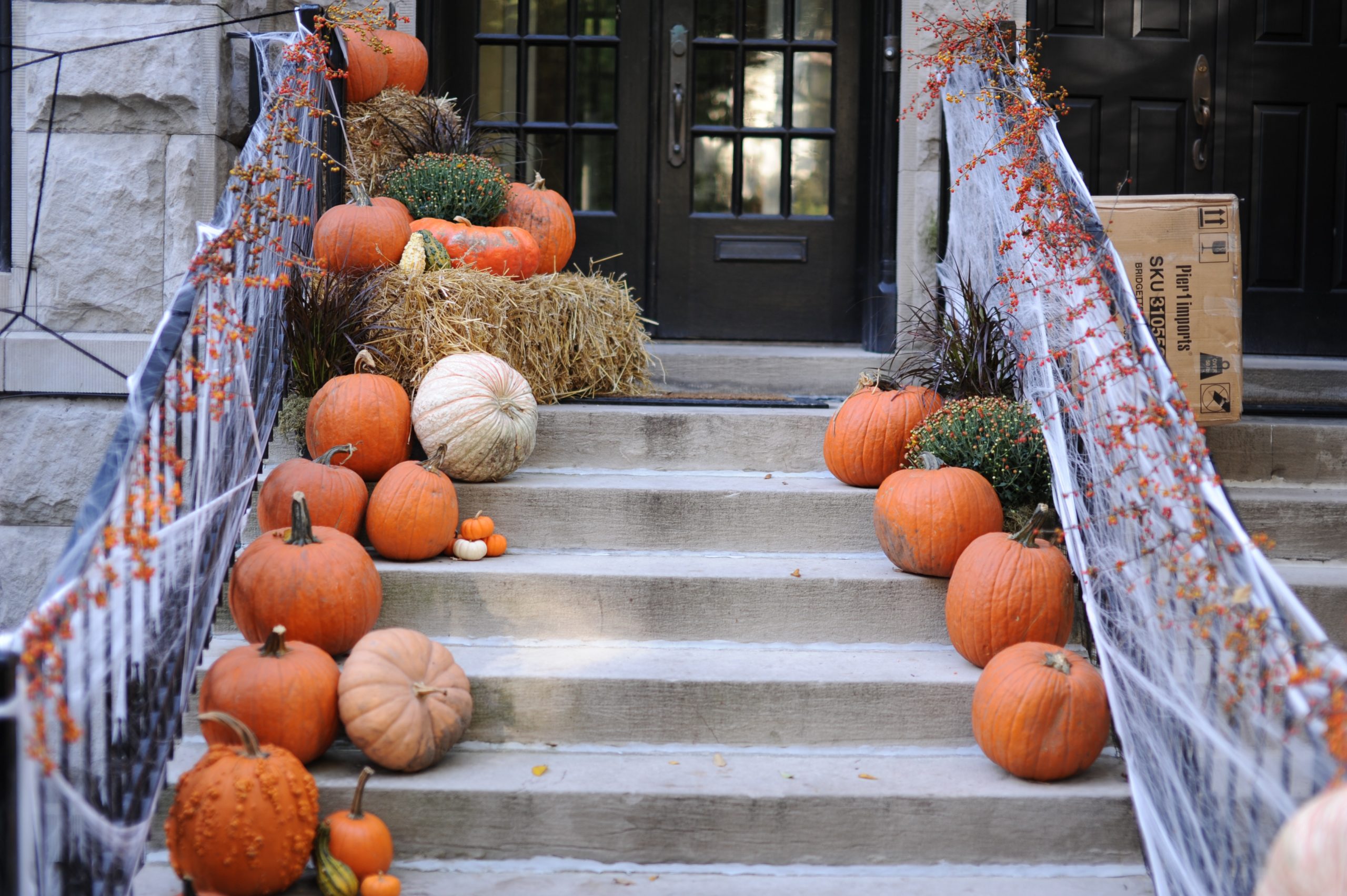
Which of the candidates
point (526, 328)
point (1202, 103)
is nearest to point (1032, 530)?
point (526, 328)

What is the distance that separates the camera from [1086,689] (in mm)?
2377

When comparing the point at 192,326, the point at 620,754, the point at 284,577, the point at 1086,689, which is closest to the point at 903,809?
the point at 1086,689

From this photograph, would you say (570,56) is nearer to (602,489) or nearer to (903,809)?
(602,489)

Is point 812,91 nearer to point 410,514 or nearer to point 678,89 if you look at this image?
point 678,89

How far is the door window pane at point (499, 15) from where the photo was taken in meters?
4.98

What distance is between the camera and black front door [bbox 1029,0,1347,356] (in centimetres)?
472

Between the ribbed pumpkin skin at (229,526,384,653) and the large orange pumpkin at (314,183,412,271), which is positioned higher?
the large orange pumpkin at (314,183,412,271)

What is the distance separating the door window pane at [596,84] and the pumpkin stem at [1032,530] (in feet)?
A: 10.3

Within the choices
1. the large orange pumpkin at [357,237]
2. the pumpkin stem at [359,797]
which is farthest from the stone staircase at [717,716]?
the large orange pumpkin at [357,237]

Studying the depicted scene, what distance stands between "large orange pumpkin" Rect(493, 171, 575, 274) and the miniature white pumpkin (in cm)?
161

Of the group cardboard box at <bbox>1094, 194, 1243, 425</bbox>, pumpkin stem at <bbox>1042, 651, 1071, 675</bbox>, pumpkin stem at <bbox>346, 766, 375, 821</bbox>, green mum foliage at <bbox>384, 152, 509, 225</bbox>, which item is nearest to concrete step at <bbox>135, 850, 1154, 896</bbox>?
pumpkin stem at <bbox>346, 766, 375, 821</bbox>

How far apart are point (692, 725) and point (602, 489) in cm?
84

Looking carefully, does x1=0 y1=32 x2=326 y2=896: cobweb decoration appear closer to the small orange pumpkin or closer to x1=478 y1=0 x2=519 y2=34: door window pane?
the small orange pumpkin

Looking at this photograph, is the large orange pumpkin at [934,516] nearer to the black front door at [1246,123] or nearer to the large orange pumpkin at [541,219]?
the large orange pumpkin at [541,219]
